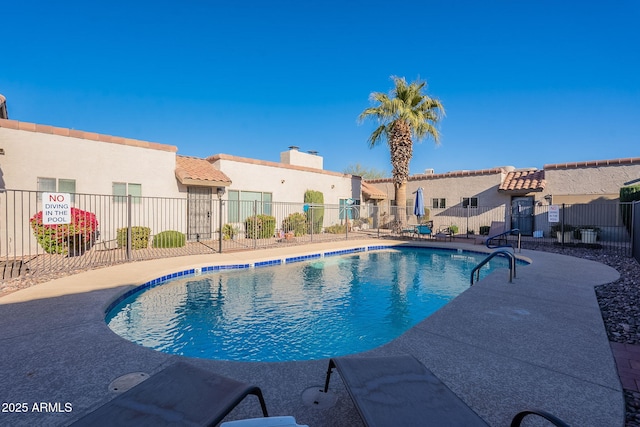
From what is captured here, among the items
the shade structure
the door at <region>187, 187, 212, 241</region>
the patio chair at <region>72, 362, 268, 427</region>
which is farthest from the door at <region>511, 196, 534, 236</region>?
the patio chair at <region>72, 362, 268, 427</region>

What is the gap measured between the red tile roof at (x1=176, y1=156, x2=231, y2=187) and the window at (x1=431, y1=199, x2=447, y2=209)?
46.8 feet

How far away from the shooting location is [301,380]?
2.83 metres

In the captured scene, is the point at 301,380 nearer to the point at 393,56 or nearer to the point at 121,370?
the point at 121,370

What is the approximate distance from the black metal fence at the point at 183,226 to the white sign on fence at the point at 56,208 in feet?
0.08

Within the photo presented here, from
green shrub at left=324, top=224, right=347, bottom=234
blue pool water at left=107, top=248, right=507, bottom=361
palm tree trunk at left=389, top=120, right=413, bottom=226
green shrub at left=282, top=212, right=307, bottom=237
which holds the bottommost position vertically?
blue pool water at left=107, top=248, right=507, bottom=361

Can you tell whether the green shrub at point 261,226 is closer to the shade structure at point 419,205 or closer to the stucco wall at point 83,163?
the stucco wall at point 83,163

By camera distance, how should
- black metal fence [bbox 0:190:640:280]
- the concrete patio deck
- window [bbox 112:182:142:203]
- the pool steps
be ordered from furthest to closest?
window [bbox 112:182:142:203] < black metal fence [bbox 0:190:640:280] < the pool steps < the concrete patio deck

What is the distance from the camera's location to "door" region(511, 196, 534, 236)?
697 inches

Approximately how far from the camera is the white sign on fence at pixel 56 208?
757cm

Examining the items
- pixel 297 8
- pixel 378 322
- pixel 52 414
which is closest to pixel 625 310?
pixel 378 322

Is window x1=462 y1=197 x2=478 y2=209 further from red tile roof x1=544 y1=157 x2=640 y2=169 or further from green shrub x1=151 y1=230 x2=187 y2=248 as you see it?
green shrub x1=151 y1=230 x2=187 y2=248

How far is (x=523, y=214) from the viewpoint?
1792 cm

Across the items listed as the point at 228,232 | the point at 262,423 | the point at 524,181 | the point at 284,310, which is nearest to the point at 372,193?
the point at 524,181

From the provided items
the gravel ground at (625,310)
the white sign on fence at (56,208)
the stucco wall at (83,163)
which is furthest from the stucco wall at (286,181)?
the gravel ground at (625,310)
